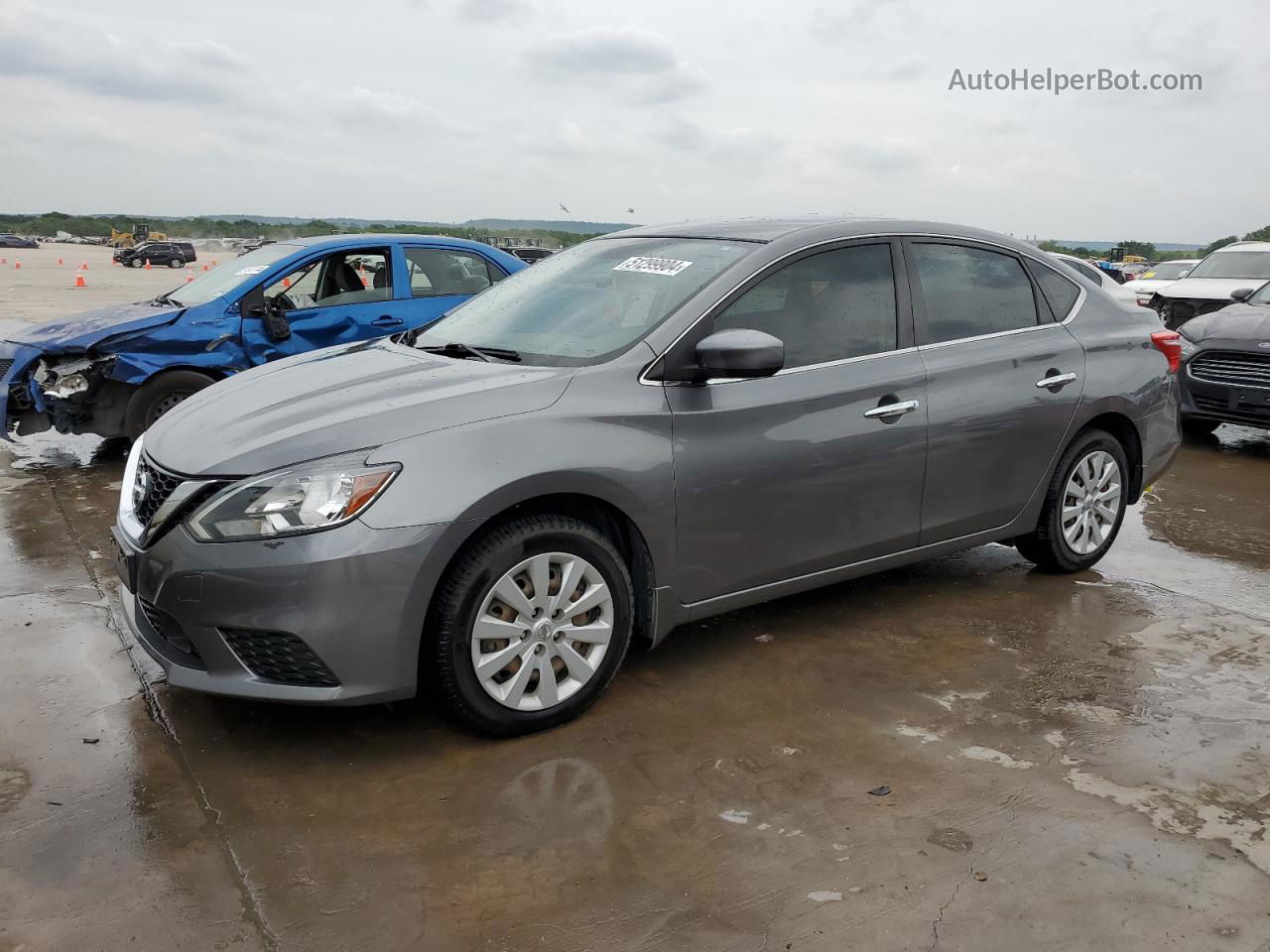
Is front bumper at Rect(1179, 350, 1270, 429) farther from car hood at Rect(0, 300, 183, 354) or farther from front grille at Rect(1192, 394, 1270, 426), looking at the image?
car hood at Rect(0, 300, 183, 354)

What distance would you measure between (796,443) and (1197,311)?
10805mm

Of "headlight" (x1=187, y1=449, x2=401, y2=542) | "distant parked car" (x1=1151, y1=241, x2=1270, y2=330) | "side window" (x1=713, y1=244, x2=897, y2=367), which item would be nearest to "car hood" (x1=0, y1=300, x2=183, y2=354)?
"headlight" (x1=187, y1=449, x2=401, y2=542)

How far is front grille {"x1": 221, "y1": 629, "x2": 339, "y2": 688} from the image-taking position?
3148mm

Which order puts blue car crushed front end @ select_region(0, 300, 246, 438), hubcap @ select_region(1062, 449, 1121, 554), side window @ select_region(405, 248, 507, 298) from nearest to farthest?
hubcap @ select_region(1062, 449, 1121, 554), blue car crushed front end @ select_region(0, 300, 246, 438), side window @ select_region(405, 248, 507, 298)

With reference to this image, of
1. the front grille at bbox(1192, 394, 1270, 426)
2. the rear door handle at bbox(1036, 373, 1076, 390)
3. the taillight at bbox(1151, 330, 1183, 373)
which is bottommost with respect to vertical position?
the front grille at bbox(1192, 394, 1270, 426)

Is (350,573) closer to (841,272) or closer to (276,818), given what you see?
(276,818)

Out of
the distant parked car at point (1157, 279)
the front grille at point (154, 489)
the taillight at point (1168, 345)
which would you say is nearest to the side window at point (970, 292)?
the taillight at point (1168, 345)

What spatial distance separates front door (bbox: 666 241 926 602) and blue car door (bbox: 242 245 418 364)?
4.15 metres

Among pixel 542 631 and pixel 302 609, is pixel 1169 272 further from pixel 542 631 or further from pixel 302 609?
pixel 302 609

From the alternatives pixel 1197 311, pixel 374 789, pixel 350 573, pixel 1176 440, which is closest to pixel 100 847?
pixel 374 789

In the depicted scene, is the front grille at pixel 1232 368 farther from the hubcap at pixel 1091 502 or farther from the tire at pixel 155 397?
the tire at pixel 155 397

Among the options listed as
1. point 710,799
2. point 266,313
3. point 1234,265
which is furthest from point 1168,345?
point 1234,265

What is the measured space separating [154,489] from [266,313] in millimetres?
4279

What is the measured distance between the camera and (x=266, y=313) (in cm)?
745
